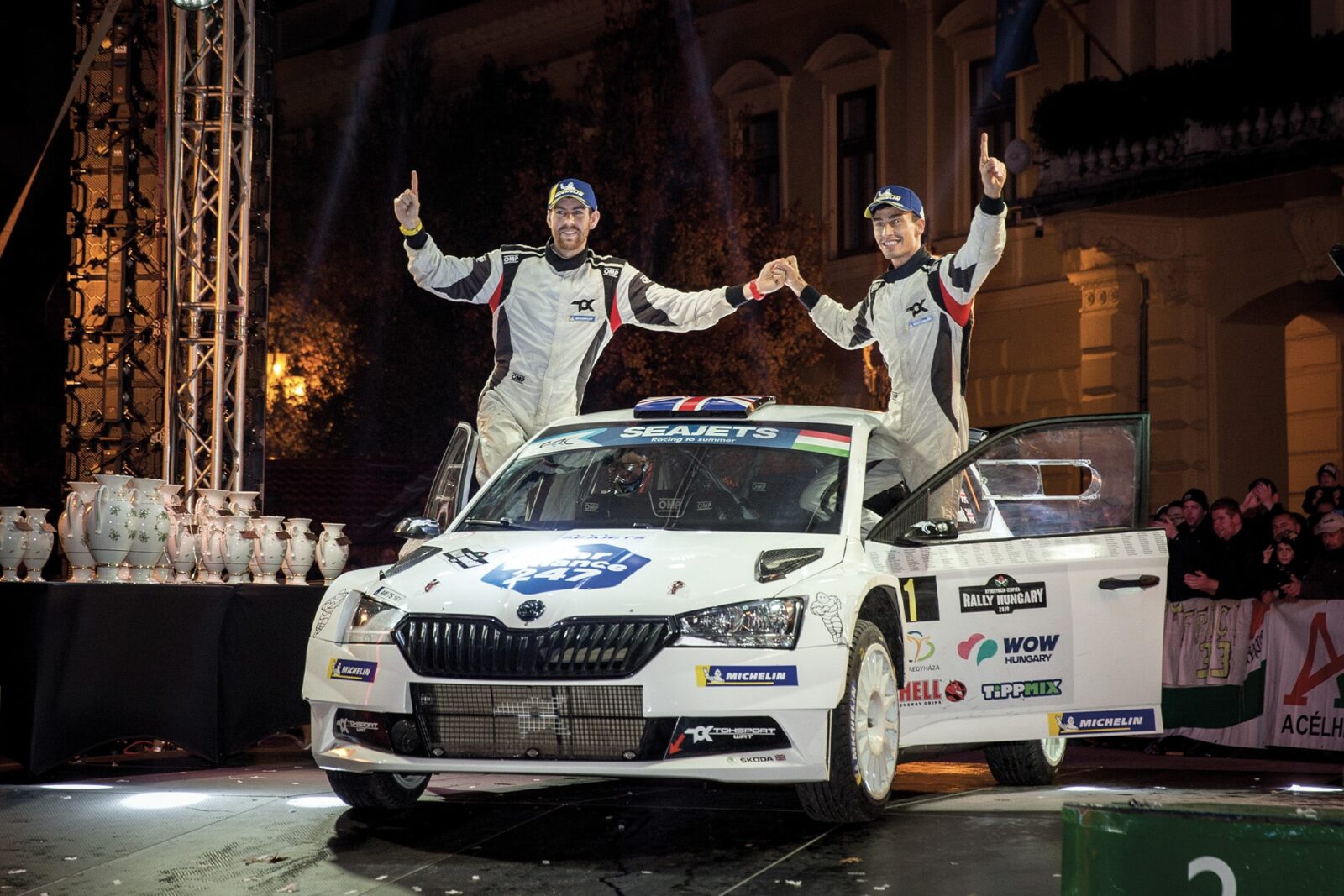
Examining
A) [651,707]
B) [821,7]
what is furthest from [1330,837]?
[821,7]

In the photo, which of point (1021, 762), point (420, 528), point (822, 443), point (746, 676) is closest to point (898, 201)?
point (822, 443)

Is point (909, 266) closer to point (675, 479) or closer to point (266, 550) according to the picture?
point (675, 479)

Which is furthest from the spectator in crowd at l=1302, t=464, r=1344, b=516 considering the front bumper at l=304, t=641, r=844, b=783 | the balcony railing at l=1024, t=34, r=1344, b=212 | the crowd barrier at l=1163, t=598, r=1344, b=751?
the front bumper at l=304, t=641, r=844, b=783

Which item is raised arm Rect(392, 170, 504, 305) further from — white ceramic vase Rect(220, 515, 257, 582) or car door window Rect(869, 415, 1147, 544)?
car door window Rect(869, 415, 1147, 544)

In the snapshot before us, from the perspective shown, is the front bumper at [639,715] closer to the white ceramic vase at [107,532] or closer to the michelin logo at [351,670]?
the michelin logo at [351,670]

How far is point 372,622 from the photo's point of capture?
660cm

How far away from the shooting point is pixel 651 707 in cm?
613

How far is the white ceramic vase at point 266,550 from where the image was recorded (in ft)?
32.9

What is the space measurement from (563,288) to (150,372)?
564 cm

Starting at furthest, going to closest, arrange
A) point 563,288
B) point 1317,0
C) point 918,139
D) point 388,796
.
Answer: point 918,139 → point 1317,0 → point 563,288 → point 388,796

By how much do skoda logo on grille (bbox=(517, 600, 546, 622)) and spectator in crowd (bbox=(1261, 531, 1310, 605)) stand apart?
6908 mm

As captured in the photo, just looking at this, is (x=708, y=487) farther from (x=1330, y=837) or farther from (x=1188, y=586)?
(x=1188, y=586)

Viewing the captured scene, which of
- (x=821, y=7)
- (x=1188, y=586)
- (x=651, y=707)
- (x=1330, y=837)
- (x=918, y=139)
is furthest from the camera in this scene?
(x=821, y=7)

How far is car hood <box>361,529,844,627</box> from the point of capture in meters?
6.32
